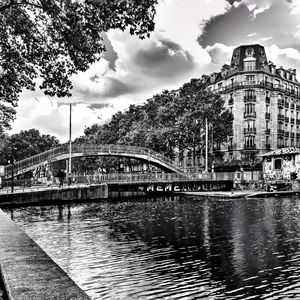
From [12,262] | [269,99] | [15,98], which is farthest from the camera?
[269,99]

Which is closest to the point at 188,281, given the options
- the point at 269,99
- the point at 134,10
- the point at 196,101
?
the point at 134,10

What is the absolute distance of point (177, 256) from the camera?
13.3m

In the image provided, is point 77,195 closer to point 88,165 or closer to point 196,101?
point 196,101

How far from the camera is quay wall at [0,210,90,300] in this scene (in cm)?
452

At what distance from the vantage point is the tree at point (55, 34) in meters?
9.07

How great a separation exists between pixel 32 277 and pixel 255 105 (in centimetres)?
6910

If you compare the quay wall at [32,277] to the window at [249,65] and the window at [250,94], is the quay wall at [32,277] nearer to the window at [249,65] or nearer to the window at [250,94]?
the window at [250,94]

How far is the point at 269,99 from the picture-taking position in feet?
234

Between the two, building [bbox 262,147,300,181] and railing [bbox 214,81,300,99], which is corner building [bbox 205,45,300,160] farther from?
building [bbox 262,147,300,181]

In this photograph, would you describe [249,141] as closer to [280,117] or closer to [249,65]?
[280,117]

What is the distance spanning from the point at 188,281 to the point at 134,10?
23.7 feet

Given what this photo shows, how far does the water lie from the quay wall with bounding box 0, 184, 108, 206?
931 centimetres

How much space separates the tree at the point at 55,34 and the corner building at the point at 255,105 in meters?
59.6

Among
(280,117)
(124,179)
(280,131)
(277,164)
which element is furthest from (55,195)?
(280,117)
